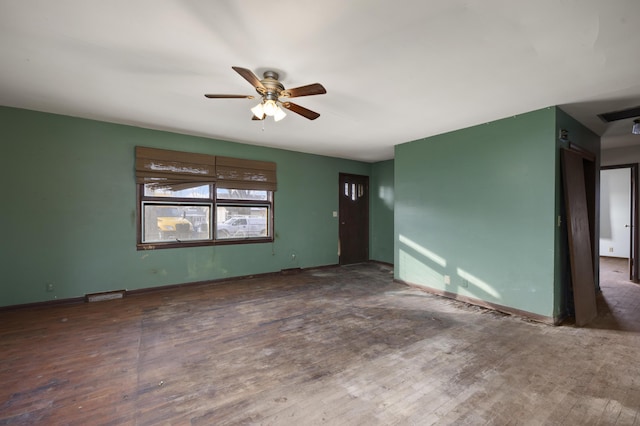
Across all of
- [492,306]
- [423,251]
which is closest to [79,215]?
[423,251]

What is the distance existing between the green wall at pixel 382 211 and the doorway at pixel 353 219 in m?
0.16

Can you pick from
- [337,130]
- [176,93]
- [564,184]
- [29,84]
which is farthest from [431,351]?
[29,84]

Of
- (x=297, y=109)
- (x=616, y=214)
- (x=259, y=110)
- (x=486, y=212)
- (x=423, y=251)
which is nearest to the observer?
(x=259, y=110)

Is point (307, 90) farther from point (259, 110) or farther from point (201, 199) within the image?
point (201, 199)

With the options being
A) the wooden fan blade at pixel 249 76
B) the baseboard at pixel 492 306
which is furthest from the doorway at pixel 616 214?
the wooden fan blade at pixel 249 76

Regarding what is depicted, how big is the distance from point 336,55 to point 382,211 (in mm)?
5018

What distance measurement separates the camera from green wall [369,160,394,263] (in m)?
6.71

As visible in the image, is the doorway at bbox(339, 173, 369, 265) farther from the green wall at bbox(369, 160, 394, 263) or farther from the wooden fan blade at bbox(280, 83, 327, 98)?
the wooden fan blade at bbox(280, 83, 327, 98)

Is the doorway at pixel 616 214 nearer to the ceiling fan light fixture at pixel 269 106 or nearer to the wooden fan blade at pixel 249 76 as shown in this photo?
the ceiling fan light fixture at pixel 269 106

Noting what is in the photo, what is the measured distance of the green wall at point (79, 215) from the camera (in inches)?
143

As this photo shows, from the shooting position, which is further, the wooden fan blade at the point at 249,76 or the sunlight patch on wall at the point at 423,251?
the sunlight patch on wall at the point at 423,251

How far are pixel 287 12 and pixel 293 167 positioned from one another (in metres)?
4.17

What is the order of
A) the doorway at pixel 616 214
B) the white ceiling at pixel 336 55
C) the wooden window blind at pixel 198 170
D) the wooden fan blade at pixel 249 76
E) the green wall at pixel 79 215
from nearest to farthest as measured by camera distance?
the white ceiling at pixel 336 55 < the wooden fan blade at pixel 249 76 < the green wall at pixel 79 215 < the wooden window blind at pixel 198 170 < the doorway at pixel 616 214

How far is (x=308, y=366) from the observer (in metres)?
2.37
